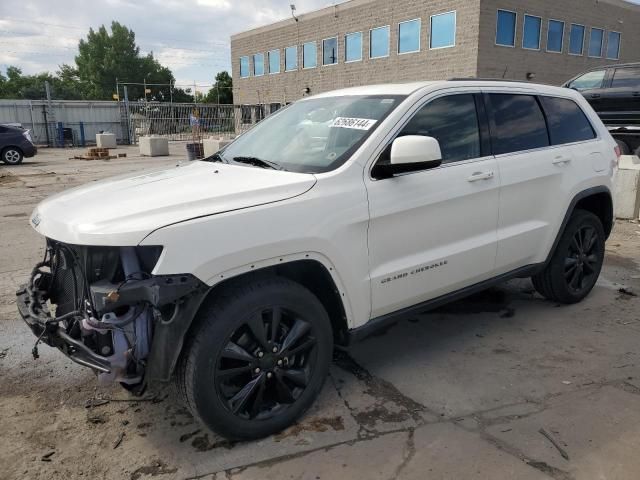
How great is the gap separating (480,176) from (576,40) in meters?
32.2

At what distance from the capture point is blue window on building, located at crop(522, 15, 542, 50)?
27877 mm

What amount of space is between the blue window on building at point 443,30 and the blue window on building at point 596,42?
1032 centimetres

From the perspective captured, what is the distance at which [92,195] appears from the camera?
9.74 feet

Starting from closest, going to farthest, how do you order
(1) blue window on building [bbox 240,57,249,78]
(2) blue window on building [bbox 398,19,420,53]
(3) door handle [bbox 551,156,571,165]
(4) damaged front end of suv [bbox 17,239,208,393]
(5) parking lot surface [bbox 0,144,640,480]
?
(4) damaged front end of suv [bbox 17,239,208,393], (5) parking lot surface [bbox 0,144,640,480], (3) door handle [bbox 551,156,571,165], (2) blue window on building [bbox 398,19,420,53], (1) blue window on building [bbox 240,57,249,78]

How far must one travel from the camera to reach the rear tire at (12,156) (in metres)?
19.4

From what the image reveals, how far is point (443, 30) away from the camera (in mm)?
27281

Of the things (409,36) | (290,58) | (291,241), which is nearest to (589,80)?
(291,241)

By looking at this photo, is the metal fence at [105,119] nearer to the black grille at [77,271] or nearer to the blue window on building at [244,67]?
the blue window on building at [244,67]

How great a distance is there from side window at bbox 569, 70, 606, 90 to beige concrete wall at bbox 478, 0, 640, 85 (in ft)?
45.9

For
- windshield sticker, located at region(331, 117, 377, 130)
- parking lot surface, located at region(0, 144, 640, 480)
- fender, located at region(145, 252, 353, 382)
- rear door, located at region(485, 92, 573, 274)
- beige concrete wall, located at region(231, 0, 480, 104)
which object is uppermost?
beige concrete wall, located at region(231, 0, 480, 104)

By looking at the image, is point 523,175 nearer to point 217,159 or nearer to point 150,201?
point 217,159

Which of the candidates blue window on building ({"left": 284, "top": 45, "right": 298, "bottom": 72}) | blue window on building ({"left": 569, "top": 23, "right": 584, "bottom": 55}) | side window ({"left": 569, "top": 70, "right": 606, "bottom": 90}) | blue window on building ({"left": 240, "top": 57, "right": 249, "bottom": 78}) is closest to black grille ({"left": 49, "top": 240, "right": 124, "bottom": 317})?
side window ({"left": 569, "top": 70, "right": 606, "bottom": 90})

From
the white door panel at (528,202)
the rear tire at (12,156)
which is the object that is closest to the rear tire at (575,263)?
the white door panel at (528,202)

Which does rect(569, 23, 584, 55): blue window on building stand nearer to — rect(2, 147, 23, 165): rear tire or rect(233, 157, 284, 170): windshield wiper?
rect(2, 147, 23, 165): rear tire
